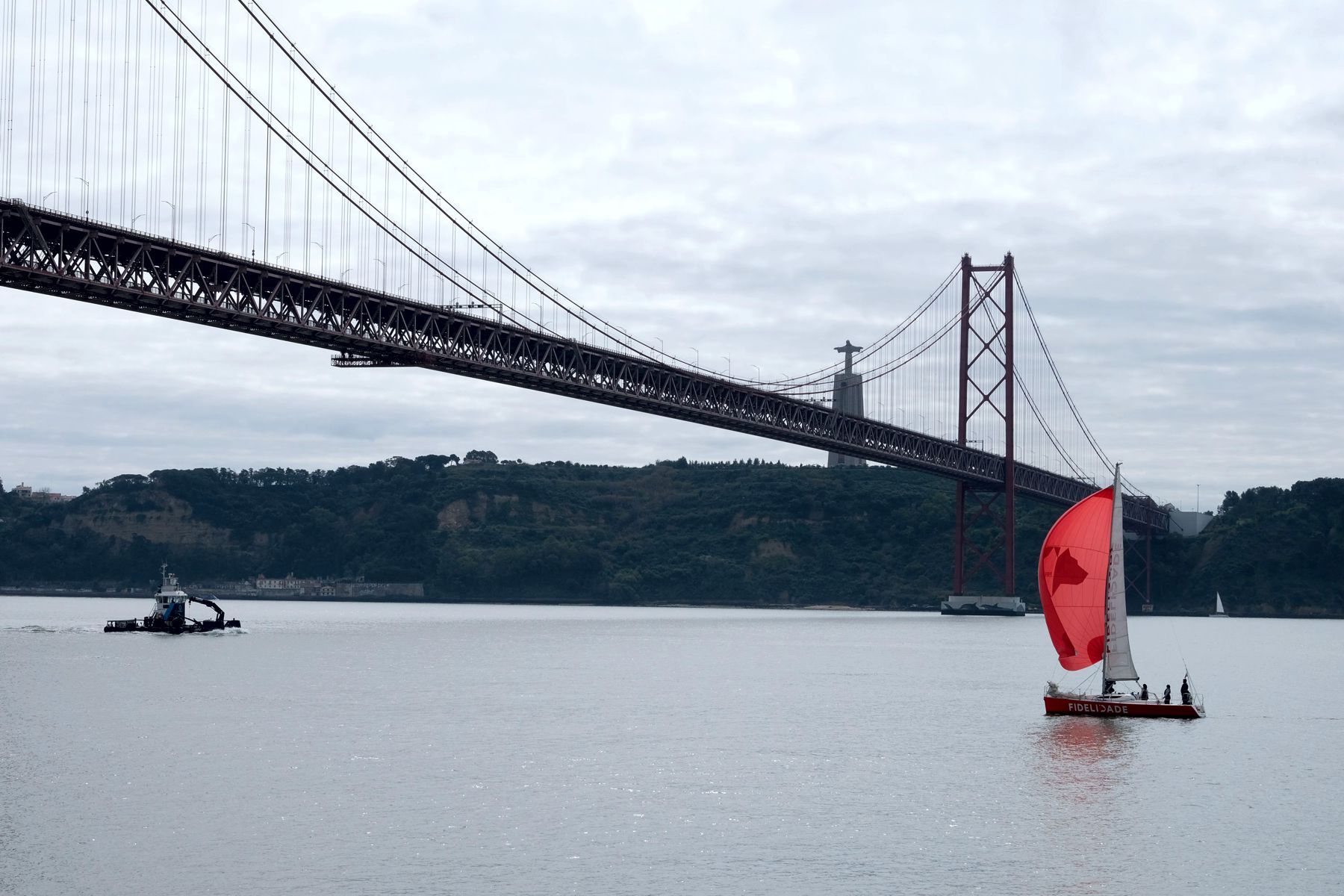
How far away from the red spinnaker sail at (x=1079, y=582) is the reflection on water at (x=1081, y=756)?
1.99 meters

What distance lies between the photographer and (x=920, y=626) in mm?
113500

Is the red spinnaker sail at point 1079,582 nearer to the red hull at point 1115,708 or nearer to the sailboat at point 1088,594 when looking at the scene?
the sailboat at point 1088,594

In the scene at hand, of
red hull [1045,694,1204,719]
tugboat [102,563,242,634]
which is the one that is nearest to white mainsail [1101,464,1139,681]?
red hull [1045,694,1204,719]

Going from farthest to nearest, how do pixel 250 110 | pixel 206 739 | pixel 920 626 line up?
pixel 920 626 < pixel 250 110 < pixel 206 739

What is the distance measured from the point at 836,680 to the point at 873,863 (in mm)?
33360

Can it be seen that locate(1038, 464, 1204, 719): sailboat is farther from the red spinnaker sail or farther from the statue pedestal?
the statue pedestal

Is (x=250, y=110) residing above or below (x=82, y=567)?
above

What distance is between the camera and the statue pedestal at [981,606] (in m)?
126

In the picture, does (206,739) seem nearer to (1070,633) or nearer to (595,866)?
(595,866)

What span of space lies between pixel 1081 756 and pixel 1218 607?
128 metres

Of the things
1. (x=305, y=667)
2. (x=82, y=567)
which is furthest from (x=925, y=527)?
(x=305, y=667)

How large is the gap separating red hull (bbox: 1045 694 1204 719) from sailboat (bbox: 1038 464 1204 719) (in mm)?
29

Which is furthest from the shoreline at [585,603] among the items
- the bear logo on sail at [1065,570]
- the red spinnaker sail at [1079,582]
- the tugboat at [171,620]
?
the bear logo on sail at [1065,570]

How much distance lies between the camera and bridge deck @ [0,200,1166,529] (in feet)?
177
